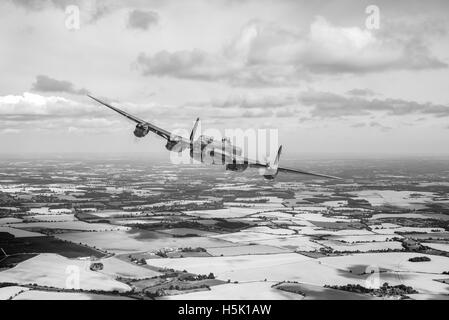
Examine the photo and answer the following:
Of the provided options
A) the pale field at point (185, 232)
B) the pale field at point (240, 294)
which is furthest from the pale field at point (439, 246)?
the pale field at point (240, 294)

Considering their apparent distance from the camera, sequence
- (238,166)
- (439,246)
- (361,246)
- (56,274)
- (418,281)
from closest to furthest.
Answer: (238,166) < (418,281) < (56,274) < (361,246) < (439,246)

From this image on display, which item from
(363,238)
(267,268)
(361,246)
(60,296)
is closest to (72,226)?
(60,296)

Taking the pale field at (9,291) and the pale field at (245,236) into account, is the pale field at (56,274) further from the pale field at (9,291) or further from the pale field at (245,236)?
the pale field at (245,236)

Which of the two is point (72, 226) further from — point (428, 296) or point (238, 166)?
point (428, 296)

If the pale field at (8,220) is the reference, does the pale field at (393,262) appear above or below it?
below

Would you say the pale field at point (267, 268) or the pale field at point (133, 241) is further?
the pale field at point (133, 241)

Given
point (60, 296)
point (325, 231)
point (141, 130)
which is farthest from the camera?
point (325, 231)
